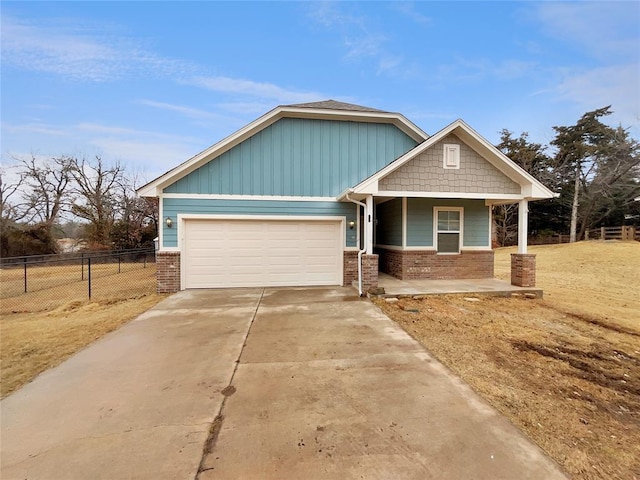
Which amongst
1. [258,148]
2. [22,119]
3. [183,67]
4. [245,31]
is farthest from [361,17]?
[22,119]

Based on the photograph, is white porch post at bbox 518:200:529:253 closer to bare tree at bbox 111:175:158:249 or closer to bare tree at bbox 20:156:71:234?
bare tree at bbox 111:175:158:249

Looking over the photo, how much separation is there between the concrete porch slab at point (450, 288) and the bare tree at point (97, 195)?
23086mm

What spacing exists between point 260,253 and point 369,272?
355 cm

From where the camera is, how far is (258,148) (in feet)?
31.4

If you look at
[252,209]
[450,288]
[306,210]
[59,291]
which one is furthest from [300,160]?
[59,291]

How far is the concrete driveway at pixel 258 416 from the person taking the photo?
2211mm

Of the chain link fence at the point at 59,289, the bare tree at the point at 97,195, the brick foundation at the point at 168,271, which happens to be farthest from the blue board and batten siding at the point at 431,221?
the bare tree at the point at 97,195

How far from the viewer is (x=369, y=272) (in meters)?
7.92

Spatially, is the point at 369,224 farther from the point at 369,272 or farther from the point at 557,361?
the point at 557,361

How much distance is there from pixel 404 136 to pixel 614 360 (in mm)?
8174

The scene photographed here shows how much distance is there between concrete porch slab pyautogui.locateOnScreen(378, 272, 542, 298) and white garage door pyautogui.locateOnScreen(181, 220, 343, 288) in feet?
6.61

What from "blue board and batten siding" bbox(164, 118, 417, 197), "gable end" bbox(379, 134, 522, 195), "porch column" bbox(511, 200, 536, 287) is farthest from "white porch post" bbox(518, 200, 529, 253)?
"blue board and batten siding" bbox(164, 118, 417, 197)

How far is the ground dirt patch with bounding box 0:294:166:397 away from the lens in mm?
4026

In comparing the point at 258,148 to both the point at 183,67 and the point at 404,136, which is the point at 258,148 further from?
the point at 183,67
